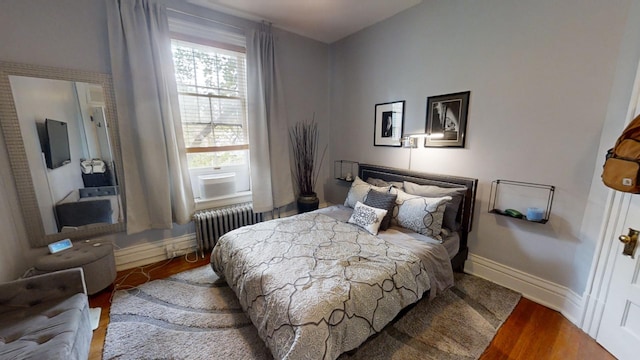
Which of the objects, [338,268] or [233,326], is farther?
[233,326]

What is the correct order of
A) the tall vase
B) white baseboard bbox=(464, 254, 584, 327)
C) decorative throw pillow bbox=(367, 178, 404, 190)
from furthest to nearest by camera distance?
the tall vase
decorative throw pillow bbox=(367, 178, 404, 190)
white baseboard bbox=(464, 254, 584, 327)

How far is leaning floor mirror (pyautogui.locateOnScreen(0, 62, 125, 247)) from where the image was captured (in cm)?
196

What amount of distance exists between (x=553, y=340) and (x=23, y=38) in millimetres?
4529

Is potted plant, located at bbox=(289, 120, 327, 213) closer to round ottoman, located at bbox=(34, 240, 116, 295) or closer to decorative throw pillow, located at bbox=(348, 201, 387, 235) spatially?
decorative throw pillow, located at bbox=(348, 201, 387, 235)

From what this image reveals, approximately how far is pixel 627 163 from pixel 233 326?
2.63 metres

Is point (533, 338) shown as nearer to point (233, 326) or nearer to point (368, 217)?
point (368, 217)

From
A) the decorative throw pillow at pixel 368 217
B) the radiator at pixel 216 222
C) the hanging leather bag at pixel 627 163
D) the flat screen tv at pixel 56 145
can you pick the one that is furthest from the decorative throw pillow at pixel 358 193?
the flat screen tv at pixel 56 145

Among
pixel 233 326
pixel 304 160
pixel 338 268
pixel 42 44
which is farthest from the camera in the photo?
pixel 304 160

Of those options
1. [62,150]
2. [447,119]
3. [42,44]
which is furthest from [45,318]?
[447,119]

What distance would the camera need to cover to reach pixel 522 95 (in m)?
2.00

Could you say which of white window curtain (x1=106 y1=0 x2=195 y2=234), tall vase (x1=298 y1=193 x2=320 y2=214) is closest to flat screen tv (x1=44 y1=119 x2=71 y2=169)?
white window curtain (x1=106 y1=0 x2=195 y2=234)

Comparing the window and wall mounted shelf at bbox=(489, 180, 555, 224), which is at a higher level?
the window

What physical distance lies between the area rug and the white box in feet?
3.41

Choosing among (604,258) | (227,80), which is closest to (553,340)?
(604,258)
